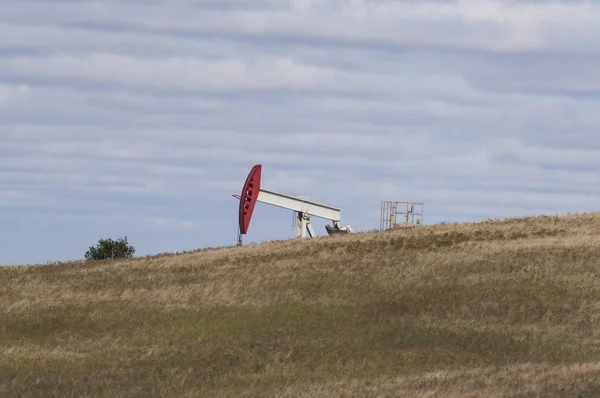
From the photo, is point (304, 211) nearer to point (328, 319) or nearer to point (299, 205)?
point (299, 205)

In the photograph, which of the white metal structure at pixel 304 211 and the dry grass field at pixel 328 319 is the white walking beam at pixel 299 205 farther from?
the dry grass field at pixel 328 319

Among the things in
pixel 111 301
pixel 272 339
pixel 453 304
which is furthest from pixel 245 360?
pixel 111 301

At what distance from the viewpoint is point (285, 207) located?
247ft

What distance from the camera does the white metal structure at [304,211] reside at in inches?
2931

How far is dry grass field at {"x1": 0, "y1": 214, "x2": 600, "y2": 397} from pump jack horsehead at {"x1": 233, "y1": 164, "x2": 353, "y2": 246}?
7.07 m

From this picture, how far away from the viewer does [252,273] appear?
54.1 metres

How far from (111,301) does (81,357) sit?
12452mm

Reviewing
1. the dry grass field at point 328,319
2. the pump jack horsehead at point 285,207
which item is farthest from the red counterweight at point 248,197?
the dry grass field at point 328,319

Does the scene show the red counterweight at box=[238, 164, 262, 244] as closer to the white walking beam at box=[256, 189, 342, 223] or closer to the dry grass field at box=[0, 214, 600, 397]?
the white walking beam at box=[256, 189, 342, 223]

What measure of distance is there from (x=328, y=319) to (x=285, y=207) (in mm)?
33277

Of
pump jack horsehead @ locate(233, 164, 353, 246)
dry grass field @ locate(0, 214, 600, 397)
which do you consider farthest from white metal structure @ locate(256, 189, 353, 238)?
dry grass field @ locate(0, 214, 600, 397)

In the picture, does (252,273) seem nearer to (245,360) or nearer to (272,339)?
(272,339)

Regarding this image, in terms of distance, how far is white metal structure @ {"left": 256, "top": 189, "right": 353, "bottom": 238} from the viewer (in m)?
74.4

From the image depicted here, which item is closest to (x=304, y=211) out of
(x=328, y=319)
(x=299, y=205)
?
(x=299, y=205)
